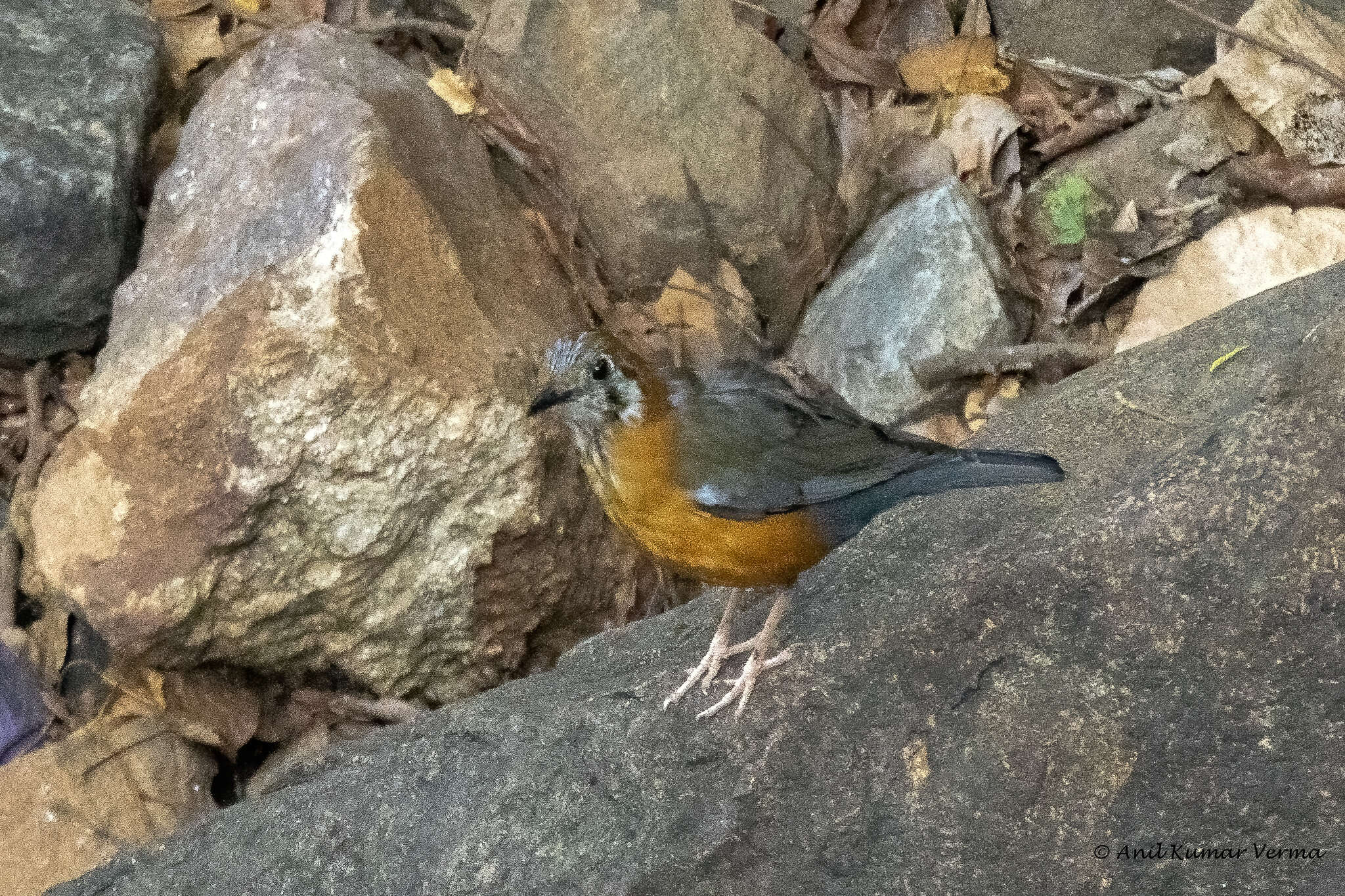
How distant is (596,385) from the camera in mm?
2912

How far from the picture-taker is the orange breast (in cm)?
279

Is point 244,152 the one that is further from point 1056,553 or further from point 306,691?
point 1056,553

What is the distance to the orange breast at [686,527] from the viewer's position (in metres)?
2.79

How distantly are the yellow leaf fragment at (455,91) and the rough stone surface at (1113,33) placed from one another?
2218 millimetres

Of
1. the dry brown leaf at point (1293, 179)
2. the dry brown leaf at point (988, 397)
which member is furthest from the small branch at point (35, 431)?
the dry brown leaf at point (1293, 179)

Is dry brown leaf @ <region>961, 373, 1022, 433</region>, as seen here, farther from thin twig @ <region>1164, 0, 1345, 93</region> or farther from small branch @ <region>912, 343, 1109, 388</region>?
thin twig @ <region>1164, 0, 1345, 93</region>

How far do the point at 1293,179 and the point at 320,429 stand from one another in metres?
3.53

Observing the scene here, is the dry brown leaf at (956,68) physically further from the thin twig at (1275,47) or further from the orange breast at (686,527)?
the orange breast at (686,527)

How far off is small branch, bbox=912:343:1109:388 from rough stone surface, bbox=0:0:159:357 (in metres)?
3.05

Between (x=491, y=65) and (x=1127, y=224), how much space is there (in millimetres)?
2623

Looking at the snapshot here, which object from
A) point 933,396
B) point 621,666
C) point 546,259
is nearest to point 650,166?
point 546,259

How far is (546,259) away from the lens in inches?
172

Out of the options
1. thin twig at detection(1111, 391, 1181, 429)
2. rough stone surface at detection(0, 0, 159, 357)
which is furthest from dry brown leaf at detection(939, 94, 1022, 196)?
rough stone surface at detection(0, 0, 159, 357)

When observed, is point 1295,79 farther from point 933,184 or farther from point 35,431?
point 35,431
